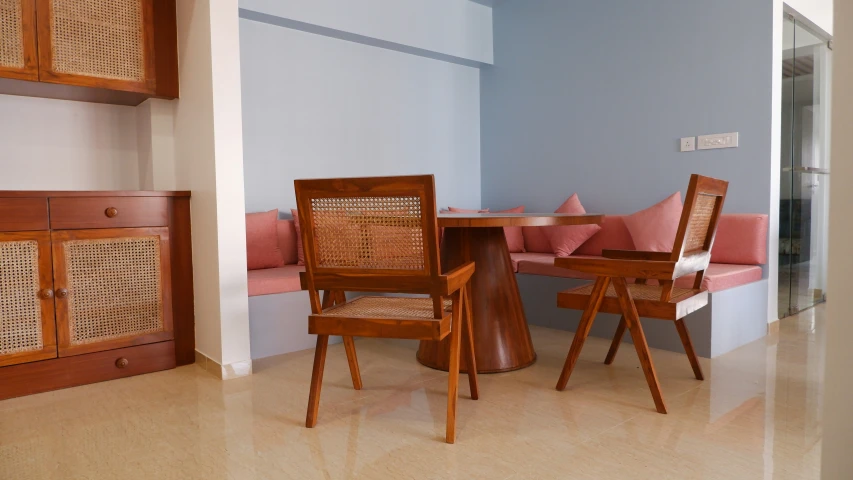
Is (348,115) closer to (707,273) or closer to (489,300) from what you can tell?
(489,300)

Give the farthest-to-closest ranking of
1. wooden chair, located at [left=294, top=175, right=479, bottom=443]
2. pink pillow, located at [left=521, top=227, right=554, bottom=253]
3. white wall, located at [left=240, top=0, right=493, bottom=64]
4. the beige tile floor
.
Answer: pink pillow, located at [left=521, top=227, right=554, bottom=253], white wall, located at [left=240, top=0, right=493, bottom=64], wooden chair, located at [left=294, top=175, right=479, bottom=443], the beige tile floor

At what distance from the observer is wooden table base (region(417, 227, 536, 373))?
9.30 feet

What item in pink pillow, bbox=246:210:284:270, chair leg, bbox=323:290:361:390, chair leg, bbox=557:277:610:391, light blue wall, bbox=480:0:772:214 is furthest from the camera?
light blue wall, bbox=480:0:772:214

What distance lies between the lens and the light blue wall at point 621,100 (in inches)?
146

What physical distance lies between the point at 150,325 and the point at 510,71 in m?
3.69

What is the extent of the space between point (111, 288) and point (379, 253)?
1573mm

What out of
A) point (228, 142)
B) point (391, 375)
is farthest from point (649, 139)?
point (228, 142)

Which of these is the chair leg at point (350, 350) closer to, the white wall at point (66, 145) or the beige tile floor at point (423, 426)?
the beige tile floor at point (423, 426)

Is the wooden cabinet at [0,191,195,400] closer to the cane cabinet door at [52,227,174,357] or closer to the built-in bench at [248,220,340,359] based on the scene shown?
the cane cabinet door at [52,227,174,357]

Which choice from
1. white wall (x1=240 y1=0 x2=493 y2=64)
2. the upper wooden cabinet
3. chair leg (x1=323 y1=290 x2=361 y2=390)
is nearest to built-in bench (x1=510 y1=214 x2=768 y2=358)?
chair leg (x1=323 y1=290 x2=361 y2=390)

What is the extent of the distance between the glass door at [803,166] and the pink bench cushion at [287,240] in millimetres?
3258

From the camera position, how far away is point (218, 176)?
279 cm

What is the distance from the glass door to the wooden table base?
2149 mm

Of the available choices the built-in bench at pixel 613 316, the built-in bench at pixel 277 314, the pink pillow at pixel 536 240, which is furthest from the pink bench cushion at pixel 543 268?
the built-in bench at pixel 277 314
